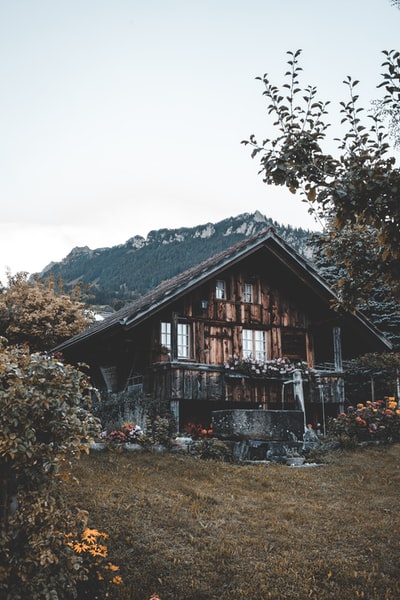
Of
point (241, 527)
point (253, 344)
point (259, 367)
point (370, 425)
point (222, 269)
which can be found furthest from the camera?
point (253, 344)

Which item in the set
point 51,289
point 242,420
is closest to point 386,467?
point 242,420

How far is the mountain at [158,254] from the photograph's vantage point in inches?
3255

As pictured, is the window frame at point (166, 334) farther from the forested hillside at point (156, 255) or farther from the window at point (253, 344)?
the forested hillside at point (156, 255)

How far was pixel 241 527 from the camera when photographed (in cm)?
787

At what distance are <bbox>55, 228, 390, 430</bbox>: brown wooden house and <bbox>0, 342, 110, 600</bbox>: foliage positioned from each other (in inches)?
381

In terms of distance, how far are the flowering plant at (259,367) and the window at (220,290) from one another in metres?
1.97

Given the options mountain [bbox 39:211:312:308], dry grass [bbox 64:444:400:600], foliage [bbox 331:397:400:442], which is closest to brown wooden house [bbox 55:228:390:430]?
foliage [bbox 331:397:400:442]

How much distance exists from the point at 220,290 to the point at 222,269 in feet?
5.25

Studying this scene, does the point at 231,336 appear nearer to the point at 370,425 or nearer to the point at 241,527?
the point at 370,425

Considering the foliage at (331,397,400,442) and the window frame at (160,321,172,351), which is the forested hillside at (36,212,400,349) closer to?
the window frame at (160,321,172,351)

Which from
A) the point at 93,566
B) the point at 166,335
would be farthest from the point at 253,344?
the point at 93,566

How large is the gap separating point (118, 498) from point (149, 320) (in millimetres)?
9167

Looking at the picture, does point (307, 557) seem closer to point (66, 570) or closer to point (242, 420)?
point (66, 570)

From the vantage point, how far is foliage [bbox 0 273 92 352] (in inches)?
1028
